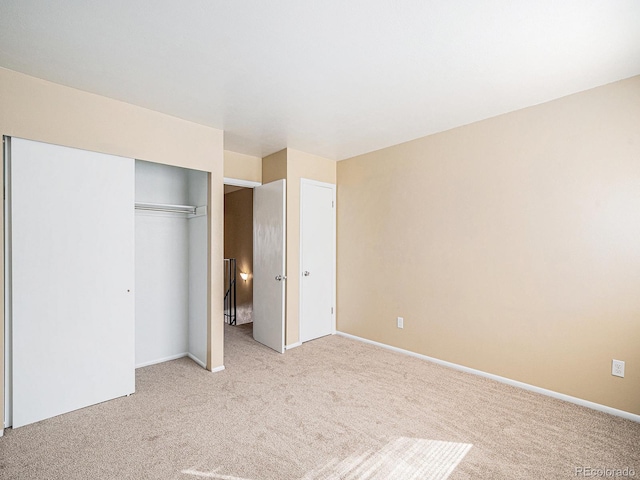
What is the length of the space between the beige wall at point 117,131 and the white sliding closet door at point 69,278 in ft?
0.35

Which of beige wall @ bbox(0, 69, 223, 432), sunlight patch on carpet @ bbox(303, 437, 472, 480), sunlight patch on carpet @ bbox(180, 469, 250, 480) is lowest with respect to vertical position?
sunlight patch on carpet @ bbox(303, 437, 472, 480)

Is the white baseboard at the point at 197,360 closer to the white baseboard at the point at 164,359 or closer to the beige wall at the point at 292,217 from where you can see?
the white baseboard at the point at 164,359

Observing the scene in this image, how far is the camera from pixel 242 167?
4289 mm

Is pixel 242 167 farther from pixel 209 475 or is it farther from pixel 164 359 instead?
pixel 209 475

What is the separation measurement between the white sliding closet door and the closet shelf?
24.5 inches

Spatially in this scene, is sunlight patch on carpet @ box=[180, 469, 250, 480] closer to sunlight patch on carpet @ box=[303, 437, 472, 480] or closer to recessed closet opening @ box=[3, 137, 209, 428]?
sunlight patch on carpet @ box=[303, 437, 472, 480]

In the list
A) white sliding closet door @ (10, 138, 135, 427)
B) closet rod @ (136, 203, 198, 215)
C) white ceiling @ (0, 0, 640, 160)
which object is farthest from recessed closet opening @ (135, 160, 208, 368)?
white ceiling @ (0, 0, 640, 160)

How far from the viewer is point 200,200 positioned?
3547 mm

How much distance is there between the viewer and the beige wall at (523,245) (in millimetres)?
2416

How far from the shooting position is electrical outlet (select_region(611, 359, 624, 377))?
2.40 m

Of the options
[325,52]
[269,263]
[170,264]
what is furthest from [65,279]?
[325,52]

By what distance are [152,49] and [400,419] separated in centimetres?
309

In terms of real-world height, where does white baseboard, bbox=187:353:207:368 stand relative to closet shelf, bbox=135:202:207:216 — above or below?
below

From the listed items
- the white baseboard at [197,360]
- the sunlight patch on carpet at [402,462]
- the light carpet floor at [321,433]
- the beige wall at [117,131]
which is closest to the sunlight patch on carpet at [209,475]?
the light carpet floor at [321,433]
